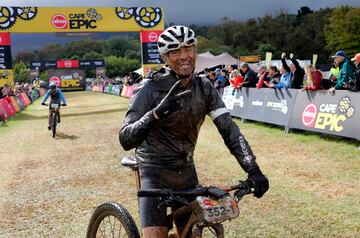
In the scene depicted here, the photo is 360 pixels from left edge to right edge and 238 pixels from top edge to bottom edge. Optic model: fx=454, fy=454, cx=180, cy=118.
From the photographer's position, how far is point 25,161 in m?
11.4

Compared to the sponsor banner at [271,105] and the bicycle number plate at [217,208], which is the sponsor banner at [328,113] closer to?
the sponsor banner at [271,105]

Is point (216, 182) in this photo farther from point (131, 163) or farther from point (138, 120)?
point (138, 120)

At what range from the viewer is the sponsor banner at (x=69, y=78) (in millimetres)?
74312

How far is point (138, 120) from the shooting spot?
3.15 metres

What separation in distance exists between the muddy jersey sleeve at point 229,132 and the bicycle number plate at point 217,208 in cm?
47

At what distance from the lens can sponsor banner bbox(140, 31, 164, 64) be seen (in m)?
31.3

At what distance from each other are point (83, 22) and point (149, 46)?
15.5 ft

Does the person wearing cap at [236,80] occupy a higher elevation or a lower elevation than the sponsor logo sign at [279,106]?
higher

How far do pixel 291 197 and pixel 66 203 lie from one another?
3.54m

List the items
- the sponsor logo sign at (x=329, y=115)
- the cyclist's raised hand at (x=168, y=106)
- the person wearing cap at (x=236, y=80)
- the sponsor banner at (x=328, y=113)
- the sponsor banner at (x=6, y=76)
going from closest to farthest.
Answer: the cyclist's raised hand at (x=168, y=106) < the sponsor banner at (x=328, y=113) < the sponsor logo sign at (x=329, y=115) < the person wearing cap at (x=236, y=80) < the sponsor banner at (x=6, y=76)

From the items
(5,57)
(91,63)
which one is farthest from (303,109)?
(91,63)

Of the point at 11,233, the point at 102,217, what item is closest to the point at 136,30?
the point at 11,233

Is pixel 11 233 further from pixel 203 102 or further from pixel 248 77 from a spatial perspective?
pixel 248 77

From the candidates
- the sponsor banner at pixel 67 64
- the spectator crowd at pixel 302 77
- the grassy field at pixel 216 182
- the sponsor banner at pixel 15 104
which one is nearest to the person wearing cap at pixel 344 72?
the spectator crowd at pixel 302 77
